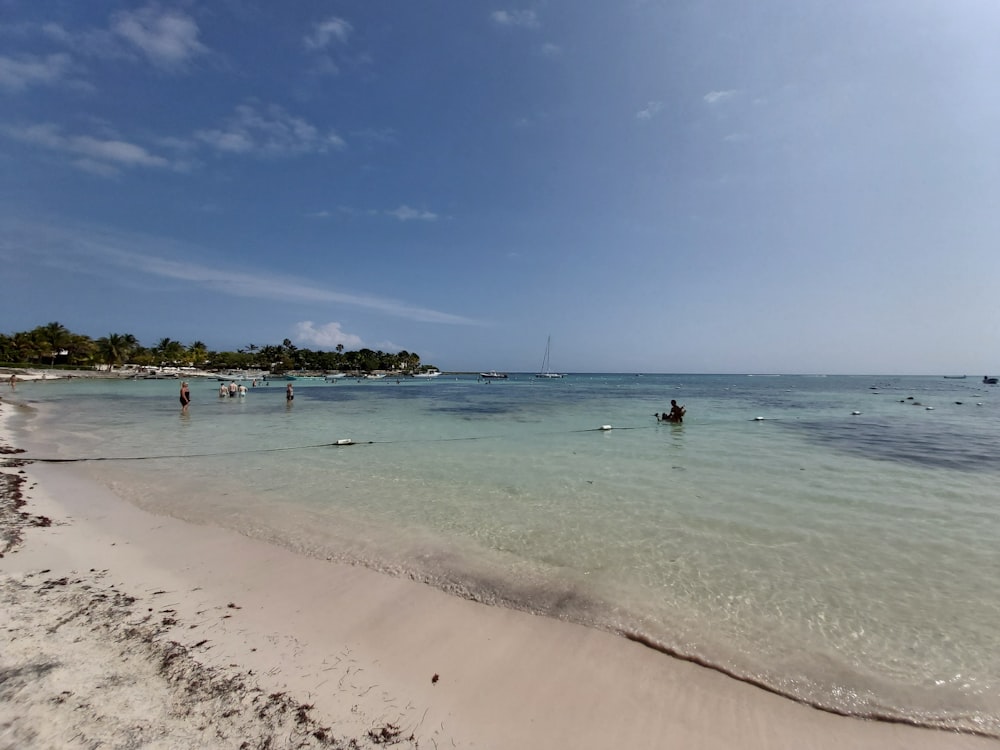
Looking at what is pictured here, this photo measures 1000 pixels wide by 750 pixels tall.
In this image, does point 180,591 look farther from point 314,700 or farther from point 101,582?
point 314,700

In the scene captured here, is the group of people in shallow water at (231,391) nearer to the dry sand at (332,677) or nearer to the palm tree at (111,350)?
the dry sand at (332,677)

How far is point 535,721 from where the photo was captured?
3264 mm

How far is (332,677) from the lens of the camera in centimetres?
358

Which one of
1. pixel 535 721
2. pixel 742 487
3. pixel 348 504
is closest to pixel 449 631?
pixel 535 721

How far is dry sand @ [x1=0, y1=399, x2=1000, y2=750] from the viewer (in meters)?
3.01

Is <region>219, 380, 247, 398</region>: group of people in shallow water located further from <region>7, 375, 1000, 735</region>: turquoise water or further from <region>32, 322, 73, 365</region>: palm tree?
<region>32, 322, 73, 365</region>: palm tree

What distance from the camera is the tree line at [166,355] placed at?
89.2 meters

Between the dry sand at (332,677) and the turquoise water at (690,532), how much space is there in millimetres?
437

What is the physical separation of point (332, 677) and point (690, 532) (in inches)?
236

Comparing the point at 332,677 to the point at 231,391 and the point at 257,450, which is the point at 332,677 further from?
the point at 231,391

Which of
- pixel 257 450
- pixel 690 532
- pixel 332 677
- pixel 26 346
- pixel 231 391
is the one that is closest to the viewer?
pixel 332 677

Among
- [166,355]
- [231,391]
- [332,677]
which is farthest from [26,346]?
[332,677]

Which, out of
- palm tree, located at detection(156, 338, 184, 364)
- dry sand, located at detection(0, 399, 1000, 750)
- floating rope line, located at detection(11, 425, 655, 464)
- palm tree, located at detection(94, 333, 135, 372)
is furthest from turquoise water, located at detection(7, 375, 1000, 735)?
palm tree, located at detection(156, 338, 184, 364)

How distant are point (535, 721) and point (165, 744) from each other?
2.45 metres
